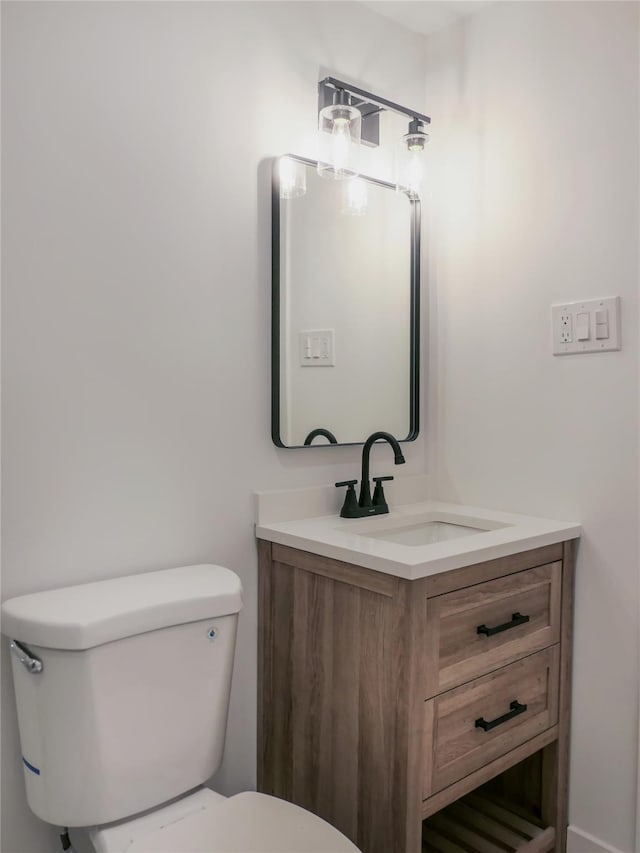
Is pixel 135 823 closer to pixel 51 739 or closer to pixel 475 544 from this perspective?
pixel 51 739

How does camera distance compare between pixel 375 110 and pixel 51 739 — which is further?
pixel 375 110

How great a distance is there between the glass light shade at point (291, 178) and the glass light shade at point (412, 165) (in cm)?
32

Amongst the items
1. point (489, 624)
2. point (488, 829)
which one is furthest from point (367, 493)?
point (488, 829)

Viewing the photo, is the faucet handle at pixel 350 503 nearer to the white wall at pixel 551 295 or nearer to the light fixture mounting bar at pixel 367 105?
the white wall at pixel 551 295

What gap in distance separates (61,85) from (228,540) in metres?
1.03

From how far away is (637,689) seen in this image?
1.51m

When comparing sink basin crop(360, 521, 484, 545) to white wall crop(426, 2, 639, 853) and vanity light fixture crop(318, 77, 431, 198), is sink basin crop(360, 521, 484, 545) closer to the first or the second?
white wall crop(426, 2, 639, 853)

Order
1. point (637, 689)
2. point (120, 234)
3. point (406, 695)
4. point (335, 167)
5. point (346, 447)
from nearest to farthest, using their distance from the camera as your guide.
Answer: point (406, 695) < point (120, 234) < point (637, 689) < point (335, 167) < point (346, 447)

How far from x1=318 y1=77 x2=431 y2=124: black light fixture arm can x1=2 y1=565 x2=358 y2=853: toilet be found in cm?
125

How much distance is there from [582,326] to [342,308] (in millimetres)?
611

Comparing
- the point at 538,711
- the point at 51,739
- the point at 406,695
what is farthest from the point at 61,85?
the point at 538,711

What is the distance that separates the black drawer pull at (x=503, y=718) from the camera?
140 cm

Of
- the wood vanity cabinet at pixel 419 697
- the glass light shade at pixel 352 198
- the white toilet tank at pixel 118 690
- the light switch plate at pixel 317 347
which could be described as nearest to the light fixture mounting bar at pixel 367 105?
the glass light shade at pixel 352 198

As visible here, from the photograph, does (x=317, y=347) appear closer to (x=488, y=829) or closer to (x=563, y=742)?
(x=563, y=742)
